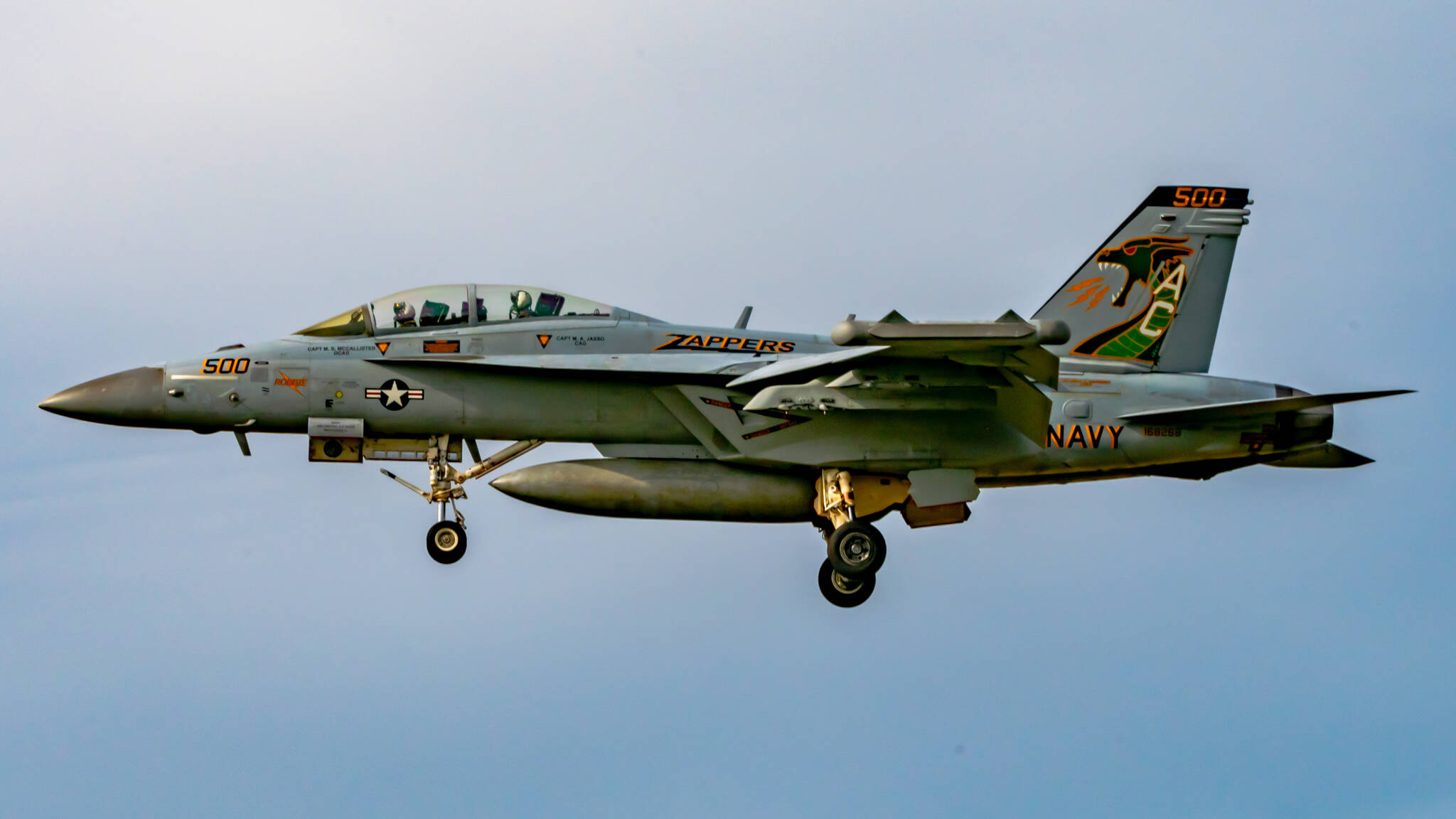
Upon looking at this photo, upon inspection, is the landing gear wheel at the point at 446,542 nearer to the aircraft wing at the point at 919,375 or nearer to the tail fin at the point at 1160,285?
the aircraft wing at the point at 919,375

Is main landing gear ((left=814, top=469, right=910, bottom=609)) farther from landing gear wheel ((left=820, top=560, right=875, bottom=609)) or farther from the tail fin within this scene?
the tail fin

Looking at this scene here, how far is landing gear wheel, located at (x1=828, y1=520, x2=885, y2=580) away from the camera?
53.5 feet

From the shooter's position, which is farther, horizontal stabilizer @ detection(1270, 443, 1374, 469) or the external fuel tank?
horizontal stabilizer @ detection(1270, 443, 1374, 469)

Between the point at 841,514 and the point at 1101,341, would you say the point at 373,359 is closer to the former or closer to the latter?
the point at 841,514

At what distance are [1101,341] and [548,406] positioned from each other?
21.3ft

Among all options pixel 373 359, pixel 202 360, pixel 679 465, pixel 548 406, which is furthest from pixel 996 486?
pixel 202 360

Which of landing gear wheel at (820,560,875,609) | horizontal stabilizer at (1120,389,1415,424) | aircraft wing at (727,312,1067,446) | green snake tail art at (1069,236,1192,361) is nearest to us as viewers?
aircraft wing at (727,312,1067,446)

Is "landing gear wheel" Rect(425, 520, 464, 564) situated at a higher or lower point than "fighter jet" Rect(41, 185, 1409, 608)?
lower

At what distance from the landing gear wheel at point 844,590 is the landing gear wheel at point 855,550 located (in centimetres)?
37

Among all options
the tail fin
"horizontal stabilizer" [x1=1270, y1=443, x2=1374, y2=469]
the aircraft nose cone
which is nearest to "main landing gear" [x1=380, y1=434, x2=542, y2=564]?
the aircraft nose cone

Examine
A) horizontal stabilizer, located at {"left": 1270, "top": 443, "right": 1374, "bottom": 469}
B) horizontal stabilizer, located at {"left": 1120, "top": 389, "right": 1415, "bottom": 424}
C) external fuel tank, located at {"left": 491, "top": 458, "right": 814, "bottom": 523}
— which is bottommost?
external fuel tank, located at {"left": 491, "top": 458, "right": 814, "bottom": 523}

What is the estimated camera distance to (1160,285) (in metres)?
17.6

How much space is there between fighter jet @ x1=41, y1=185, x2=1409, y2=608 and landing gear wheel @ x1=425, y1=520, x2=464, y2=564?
17mm

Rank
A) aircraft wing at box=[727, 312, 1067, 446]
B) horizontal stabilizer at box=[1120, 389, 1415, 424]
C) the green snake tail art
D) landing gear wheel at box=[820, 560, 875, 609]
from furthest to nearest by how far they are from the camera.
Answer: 1. the green snake tail art
2. landing gear wheel at box=[820, 560, 875, 609]
3. horizontal stabilizer at box=[1120, 389, 1415, 424]
4. aircraft wing at box=[727, 312, 1067, 446]
